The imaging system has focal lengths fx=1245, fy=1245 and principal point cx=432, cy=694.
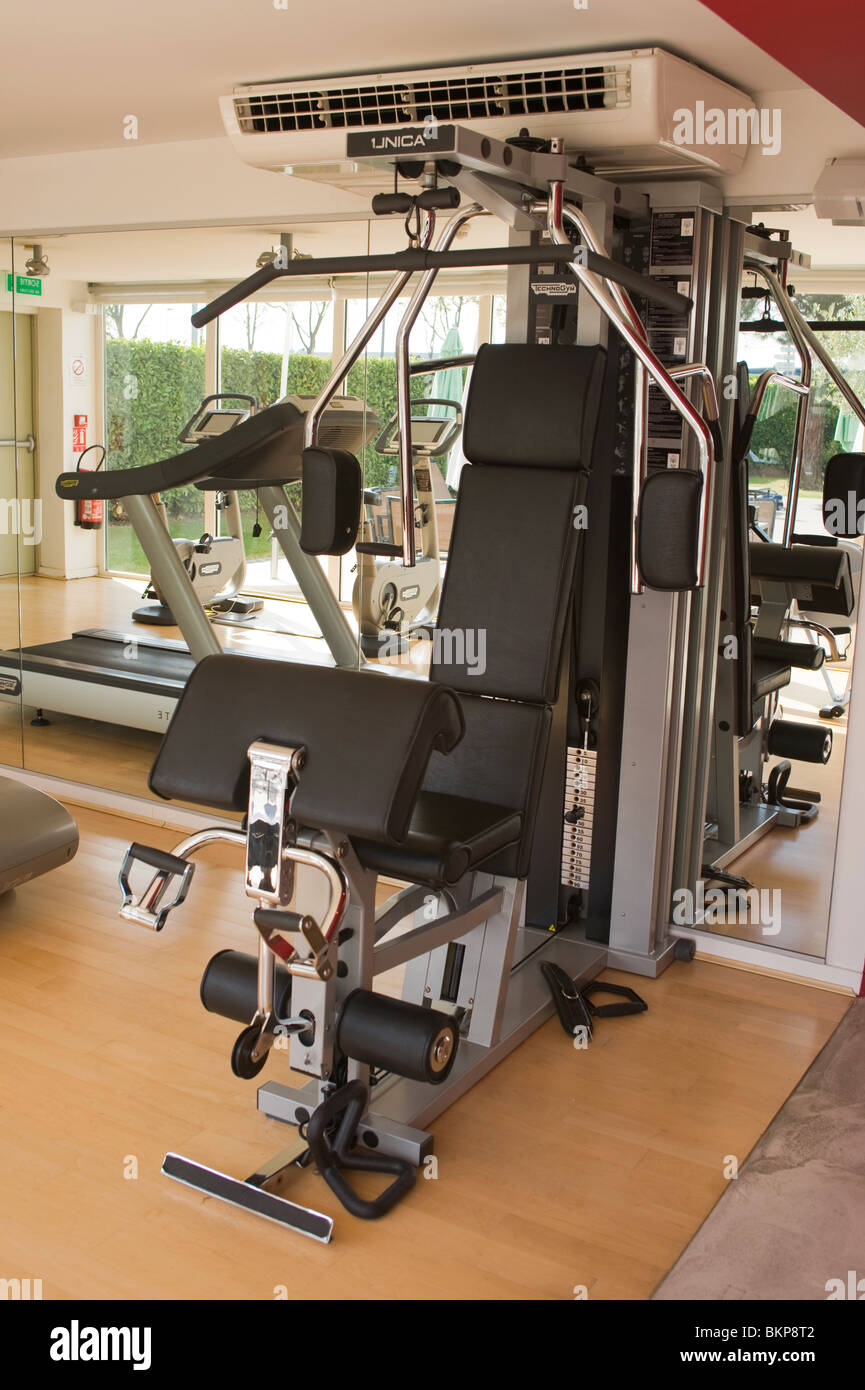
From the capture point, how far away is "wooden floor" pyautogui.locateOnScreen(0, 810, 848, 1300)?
2186mm

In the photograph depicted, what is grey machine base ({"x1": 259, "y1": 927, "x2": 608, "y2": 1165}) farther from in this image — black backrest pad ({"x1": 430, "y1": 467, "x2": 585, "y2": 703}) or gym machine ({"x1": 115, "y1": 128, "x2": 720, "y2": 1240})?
black backrest pad ({"x1": 430, "y1": 467, "x2": 585, "y2": 703})

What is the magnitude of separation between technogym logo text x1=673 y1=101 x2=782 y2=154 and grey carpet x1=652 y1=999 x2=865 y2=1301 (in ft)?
7.20

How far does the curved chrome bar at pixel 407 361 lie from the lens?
2.42 metres

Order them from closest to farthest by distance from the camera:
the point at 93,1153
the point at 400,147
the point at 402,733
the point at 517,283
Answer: the point at 402,733
the point at 400,147
the point at 93,1153
the point at 517,283

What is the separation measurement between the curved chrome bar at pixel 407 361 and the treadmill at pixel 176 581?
0.90 meters

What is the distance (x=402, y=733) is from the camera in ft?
7.04

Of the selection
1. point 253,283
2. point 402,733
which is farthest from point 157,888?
point 253,283

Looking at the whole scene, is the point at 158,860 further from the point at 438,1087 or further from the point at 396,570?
the point at 396,570

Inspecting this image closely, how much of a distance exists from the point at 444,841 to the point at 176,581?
2.19 metres

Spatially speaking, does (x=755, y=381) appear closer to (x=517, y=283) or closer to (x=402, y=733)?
(x=517, y=283)

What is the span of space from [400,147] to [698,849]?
216cm

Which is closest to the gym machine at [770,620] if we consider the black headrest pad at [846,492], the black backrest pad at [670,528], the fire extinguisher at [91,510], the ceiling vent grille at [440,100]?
the black headrest pad at [846,492]

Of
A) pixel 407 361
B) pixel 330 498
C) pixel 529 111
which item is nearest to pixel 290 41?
pixel 529 111
